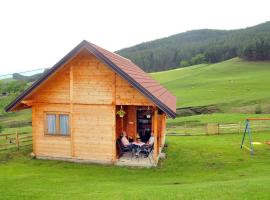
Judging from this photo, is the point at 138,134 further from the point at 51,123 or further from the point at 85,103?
the point at 51,123

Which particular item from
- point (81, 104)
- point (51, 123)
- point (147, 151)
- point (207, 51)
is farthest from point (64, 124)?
point (207, 51)

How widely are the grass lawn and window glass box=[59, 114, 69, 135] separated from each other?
1.52m

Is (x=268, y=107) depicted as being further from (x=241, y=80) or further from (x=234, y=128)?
(x=241, y=80)

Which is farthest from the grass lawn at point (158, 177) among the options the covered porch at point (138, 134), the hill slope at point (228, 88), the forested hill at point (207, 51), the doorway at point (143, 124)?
the forested hill at point (207, 51)

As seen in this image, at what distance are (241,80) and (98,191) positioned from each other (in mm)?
63841

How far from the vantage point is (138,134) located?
1777cm

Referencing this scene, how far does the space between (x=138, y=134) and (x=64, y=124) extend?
13.6 feet

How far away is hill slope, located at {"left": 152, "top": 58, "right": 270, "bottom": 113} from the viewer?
157 feet

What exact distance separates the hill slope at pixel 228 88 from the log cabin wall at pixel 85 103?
104 ft

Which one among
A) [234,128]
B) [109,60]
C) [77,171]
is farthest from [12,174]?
[234,128]

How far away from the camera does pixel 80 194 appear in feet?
32.0

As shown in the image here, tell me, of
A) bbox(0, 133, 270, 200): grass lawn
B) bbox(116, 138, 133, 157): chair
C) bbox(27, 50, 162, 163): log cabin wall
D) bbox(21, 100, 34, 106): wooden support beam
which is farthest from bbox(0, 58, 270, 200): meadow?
bbox(21, 100, 34, 106): wooden support beam

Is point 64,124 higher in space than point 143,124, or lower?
higher

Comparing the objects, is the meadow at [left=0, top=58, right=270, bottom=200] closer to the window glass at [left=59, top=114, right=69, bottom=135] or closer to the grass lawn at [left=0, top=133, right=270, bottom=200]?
the grass lawn at [left=0, top=133, right=270, bottom=200]
